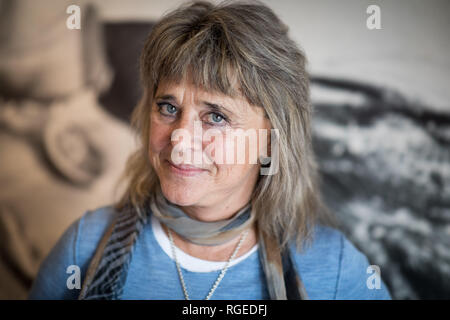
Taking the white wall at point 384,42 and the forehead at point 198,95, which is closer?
the forehead at point 198,95

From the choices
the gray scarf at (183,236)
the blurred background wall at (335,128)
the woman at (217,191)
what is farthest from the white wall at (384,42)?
the gray scarf at (183,236)

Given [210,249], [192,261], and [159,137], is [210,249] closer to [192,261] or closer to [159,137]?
[192,261]

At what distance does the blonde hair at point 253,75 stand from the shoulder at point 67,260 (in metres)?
0.13

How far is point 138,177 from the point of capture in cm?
128

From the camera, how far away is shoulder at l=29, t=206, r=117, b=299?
3.79ft

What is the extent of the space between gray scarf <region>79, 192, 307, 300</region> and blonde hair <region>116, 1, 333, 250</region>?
0.06 m

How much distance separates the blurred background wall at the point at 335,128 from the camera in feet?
5.11

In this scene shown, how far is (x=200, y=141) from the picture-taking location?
1.01 metres

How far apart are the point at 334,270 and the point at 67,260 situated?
2.61ft

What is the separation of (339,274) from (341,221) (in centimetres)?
49

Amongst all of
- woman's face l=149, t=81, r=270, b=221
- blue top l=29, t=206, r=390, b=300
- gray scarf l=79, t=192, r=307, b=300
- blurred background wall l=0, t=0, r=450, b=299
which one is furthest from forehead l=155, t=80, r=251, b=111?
blurred background wall l=0, t=0, r=450, b=299

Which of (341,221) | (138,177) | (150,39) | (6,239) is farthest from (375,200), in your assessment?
(6,239)

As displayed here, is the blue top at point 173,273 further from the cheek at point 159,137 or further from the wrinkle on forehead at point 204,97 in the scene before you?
the wrinkle on forehead at point 204,97

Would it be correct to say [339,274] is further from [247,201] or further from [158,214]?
[158,214]
